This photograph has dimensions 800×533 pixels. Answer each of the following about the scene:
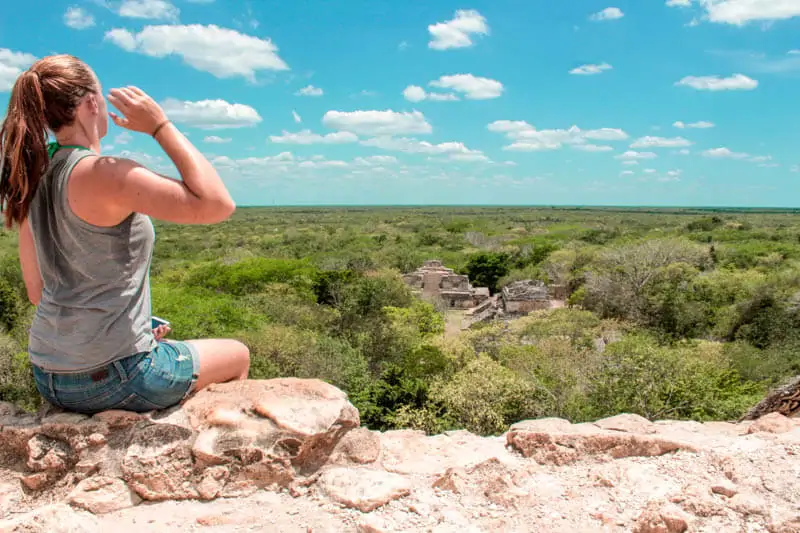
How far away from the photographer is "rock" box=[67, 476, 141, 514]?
7.20 ft

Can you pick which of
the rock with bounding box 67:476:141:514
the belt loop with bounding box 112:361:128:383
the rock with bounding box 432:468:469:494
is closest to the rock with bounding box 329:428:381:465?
the rock with bounding box 432:468:469:494

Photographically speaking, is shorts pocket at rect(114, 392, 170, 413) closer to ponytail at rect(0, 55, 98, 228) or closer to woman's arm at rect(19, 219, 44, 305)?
woman's arm at rect(19, 219, 44, 305)

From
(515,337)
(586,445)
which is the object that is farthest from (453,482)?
(515,337)

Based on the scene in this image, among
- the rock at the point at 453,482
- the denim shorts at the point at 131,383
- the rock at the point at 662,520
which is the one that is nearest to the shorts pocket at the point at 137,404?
the denim shorts at the point at 131,383

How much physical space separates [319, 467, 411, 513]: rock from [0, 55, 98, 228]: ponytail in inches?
61.9

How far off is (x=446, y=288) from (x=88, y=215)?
27.1 m

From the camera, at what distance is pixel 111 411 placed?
2357 millimetres

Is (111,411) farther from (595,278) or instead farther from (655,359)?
(595,278)

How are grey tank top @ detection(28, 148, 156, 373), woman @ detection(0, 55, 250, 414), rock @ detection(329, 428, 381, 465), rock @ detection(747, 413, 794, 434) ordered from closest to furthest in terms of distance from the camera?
woman @ detection(0, 55, 250, 414) < grey tank top @ detection(28, 148, 156, 373) < rock @ detection(329, 428, 381, 465) < rock @ detection(747, 413, 794, 434)

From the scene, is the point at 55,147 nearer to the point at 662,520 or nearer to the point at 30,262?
the point at 30,262

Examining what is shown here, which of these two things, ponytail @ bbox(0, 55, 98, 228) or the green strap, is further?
the green strap

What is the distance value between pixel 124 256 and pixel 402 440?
1.69 m

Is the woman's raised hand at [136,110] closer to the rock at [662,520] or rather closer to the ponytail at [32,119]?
the ponytail at [32,119]

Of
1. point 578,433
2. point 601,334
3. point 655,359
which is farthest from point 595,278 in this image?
point 578,433
